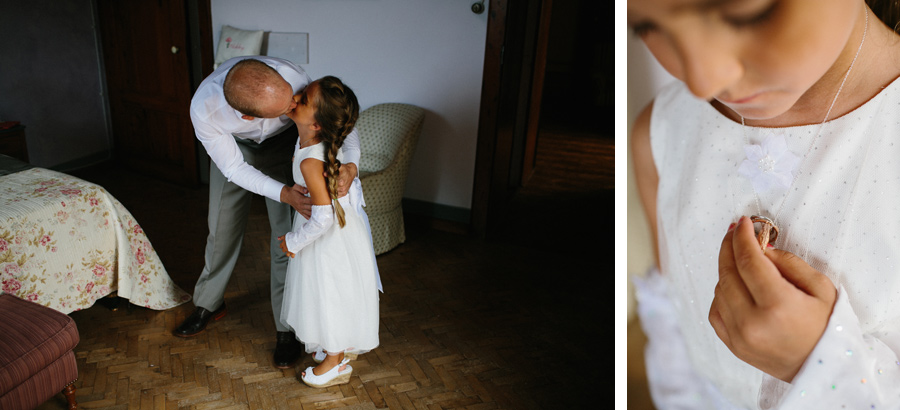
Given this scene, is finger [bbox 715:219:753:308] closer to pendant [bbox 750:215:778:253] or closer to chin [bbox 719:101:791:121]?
pendant [bbox 750:215:778:253]

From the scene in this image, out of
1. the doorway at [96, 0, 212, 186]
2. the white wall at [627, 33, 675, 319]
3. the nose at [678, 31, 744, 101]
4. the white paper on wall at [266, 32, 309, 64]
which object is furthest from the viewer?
the doorway at [96, 0, 212, 186]

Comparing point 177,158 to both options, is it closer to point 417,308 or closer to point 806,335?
point 417,308

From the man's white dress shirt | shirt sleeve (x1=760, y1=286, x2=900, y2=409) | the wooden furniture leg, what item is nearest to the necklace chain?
shirt sleeve (x1=760, y1=286, x2=900, y2=409)

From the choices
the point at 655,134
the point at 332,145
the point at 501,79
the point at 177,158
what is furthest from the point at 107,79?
the point at 655,134

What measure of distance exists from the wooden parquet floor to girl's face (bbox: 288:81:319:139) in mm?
1150

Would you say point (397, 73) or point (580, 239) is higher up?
point (397, 73)

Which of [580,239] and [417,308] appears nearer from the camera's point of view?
[417,308]

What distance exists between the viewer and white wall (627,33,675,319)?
A: 82 cm

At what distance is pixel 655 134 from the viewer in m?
0.85

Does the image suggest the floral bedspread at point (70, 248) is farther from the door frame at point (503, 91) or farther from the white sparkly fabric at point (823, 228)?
the white sparkly fabric at point (823, 228)

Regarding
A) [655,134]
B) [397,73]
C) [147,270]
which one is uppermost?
[655,134]

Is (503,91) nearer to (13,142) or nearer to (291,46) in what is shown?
(291,46)

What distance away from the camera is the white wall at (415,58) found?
13.5 feet

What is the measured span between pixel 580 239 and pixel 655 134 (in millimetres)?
3617
